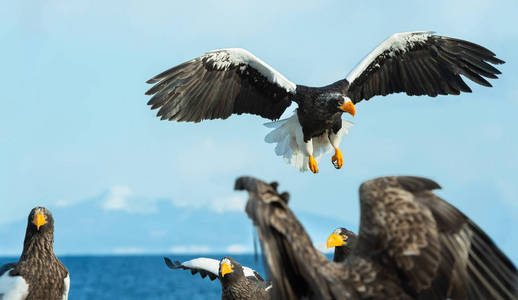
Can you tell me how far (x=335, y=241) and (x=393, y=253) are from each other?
2.80 meters

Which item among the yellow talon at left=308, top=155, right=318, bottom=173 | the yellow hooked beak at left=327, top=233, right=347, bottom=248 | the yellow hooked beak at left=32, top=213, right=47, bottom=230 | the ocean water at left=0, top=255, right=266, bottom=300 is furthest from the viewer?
the ocean water at left=0, top=255, right=266, bottom=300

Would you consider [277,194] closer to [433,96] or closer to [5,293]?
[5,293]

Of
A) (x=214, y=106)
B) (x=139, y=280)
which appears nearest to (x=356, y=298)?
(x=214, y=106)

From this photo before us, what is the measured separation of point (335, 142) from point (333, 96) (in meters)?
0.72

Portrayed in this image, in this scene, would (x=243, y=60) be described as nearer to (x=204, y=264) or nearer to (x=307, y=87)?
(x=307, y=87)

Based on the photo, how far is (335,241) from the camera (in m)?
6.53

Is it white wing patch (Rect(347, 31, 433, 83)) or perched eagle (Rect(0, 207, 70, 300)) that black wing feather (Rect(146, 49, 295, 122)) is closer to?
white wing patch (Rect(347, 31, 433, 83))

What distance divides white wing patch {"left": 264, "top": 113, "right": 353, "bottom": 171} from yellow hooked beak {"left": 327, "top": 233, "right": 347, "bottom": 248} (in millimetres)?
2603

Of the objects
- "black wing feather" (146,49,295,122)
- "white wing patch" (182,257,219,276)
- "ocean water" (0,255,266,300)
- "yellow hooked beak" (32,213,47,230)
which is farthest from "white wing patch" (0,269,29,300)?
"ocean water" (0,255,266,300)

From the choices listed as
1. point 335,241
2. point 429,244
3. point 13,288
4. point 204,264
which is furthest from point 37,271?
point 429,244

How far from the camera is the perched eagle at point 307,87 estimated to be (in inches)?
352

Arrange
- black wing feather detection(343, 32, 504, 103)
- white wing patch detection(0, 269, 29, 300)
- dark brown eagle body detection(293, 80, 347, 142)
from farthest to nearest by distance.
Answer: black wing feather detection(343, 32, 504, 103) < dark brown eagle body detection(293, 80, 347, 142) < white wing patch detection(0, 269, 29, 300)

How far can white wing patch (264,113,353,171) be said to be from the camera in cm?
914

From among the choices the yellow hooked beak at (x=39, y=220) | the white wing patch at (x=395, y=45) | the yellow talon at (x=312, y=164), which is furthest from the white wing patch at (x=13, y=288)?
the white wing patch at (x=395, y=45)
